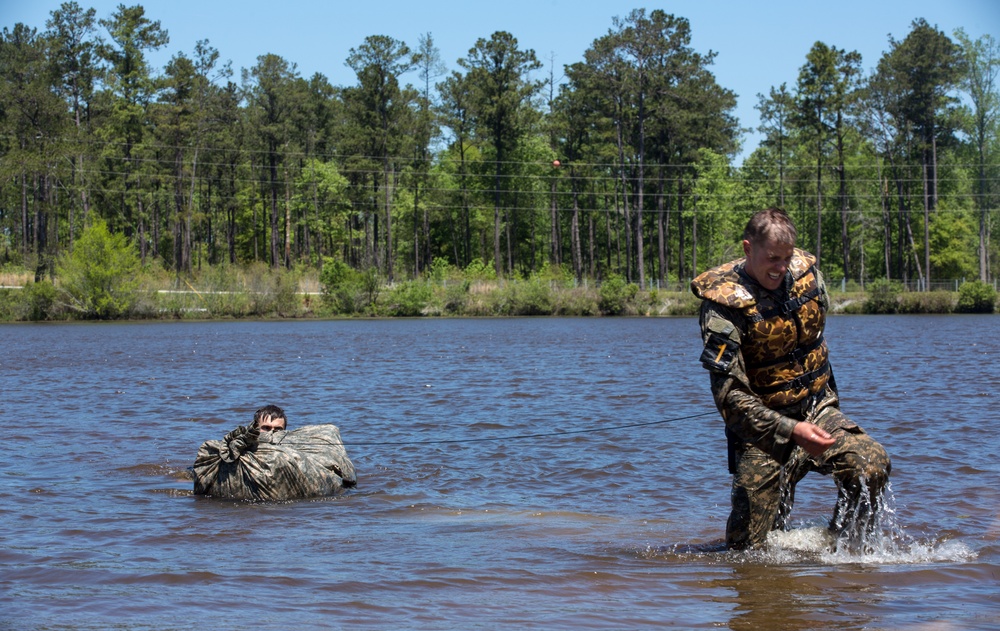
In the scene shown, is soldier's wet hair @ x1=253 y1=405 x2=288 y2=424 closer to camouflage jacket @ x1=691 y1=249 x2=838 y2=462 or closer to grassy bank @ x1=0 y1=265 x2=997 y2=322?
camouflage jacket @ x1=691 y1=249 x2=838 y2=462

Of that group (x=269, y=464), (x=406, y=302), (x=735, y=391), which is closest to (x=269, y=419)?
(x=269, y=464)

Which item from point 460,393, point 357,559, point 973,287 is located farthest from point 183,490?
point 973,287

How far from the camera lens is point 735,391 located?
6.17m

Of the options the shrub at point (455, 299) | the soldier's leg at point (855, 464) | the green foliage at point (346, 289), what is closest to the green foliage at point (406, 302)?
the green foliage at point (346, 289)

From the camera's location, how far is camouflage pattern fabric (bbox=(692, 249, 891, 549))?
240 inches

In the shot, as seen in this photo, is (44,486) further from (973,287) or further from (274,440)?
(973,287)

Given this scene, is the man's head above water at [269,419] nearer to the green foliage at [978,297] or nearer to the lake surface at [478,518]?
the lake surface at [478,518]

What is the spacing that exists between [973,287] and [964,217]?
1889 centimetres

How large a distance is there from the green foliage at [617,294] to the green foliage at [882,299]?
12.7 metres

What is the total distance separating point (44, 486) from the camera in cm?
1038

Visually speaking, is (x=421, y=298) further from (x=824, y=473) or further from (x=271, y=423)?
(x=824, y=473)

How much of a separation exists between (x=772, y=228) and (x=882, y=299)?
182 ft

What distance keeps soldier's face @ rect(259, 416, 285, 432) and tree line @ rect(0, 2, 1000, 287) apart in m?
48.9

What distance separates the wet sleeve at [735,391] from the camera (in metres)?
6.07
